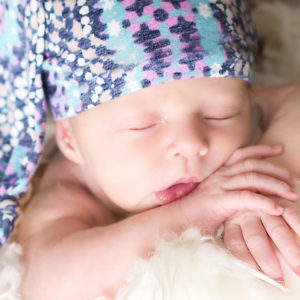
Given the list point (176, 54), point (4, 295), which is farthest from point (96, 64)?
point (4, 295)

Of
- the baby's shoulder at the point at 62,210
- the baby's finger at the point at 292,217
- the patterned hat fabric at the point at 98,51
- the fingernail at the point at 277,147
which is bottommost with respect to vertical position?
the baby's shoulder at the point at 62,210

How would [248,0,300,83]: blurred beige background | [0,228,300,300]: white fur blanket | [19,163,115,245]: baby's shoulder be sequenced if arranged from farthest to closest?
[248,0,300,83]: blurred beige background
[19,163,115,245]: baby's shoulder
[0,228,300,300]: white fur blanket

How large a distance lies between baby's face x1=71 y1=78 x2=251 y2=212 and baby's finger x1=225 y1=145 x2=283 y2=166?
0.07 feet

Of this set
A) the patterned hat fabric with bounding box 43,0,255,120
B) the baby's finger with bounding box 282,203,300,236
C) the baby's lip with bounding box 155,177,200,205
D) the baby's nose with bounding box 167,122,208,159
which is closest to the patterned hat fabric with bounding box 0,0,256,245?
the patterned hat fabric with bounding box 43,0,255,120

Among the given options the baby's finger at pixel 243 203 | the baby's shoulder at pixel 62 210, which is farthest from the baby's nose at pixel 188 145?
the baby's shoulder at pixel 62 210

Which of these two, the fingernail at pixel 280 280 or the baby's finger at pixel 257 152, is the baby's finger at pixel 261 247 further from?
the baby's finger at pixel 257 152

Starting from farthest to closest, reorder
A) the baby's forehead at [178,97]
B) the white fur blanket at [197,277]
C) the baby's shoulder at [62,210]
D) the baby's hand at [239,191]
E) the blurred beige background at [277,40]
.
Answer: the blurred beige background at [277,40]
the baby's shoulder at [62,210]
the baby's forehead at [178,97]
the baby's hand at [239,191]
the white fur blanket at [197,277]

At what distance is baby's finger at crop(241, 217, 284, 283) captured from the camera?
79 centimetres

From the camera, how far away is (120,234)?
947 millimetres

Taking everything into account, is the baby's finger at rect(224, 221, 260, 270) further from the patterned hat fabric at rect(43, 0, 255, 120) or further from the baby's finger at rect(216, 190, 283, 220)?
the patterned hat fabric at rect(43, 0, 255, 120)

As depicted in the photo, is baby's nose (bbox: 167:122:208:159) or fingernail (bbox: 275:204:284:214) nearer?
fingernail (bbox: 275:204:284:214)

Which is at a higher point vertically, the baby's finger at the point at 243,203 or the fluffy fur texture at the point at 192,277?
the baby's finger at the point at 243,203

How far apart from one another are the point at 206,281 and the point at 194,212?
17 cm

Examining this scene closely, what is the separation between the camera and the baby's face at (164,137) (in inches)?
38.4
